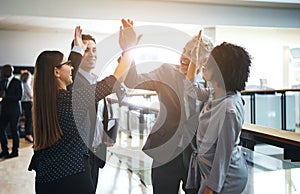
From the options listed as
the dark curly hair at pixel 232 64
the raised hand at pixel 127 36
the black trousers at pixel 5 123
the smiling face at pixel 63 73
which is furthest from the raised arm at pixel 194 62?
the black trousers at pixel 5 123

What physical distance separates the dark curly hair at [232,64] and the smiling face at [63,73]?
2.06 ft

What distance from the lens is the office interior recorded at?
1.62 meters

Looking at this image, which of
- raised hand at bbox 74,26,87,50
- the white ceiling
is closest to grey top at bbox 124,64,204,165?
raised hand at bbox 74,26,87,50

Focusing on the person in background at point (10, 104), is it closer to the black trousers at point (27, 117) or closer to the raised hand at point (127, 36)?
the black trousers at point (27, 117)

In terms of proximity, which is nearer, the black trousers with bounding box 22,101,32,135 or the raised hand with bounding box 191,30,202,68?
the raised hand with bounding box 191,30,202,68

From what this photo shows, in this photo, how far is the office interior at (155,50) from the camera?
162 cm

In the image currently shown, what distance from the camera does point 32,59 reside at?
811 cm

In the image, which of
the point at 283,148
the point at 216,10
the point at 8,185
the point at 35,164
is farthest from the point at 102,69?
the point at 216,10

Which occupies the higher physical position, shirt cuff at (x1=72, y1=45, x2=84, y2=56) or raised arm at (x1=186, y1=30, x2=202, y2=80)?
shirt cuff at (x1=72, y1=45, x2=84, y2=56)

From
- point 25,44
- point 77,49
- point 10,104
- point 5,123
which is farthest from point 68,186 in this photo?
point 25,44

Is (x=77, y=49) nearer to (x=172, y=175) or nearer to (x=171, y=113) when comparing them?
(x=171, y=113)

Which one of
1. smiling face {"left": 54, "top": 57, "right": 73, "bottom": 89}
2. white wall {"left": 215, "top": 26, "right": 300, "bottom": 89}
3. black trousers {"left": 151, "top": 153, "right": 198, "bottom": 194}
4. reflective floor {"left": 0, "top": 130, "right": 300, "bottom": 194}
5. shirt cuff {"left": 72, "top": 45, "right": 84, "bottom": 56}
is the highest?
white wall {"left": 215, "top": 26, "right": 300, "bottom": 89}

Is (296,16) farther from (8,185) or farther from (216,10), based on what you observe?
(8,185)

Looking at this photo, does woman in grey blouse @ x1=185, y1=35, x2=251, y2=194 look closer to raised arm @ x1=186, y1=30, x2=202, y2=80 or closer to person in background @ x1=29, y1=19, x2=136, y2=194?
raised arm @ x1=186, y1=30, x2=202, y2=80
